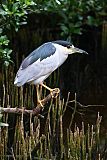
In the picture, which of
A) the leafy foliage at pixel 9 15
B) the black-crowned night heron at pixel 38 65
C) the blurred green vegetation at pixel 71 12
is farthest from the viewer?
the blurred green vegetation at pixel 71 12

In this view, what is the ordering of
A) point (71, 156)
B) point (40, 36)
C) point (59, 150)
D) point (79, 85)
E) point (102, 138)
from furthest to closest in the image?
1. point (40, 36)
2. point (79, 85)
3. point (102, 138)
4. point (59, 150)
5. point (71, 156)

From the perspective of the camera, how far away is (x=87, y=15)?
257 inches

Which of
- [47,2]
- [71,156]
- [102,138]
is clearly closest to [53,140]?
[71,156]

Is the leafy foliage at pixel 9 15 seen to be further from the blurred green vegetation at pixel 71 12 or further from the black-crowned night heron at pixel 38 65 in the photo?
the black-crowned night heron at pixel 38 65

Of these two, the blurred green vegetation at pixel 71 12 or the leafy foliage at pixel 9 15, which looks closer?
the leafy foliage at pixel 9 15

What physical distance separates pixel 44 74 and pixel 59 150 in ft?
2.01

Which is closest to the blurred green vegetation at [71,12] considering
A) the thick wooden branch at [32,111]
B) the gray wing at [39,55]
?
the gray wing at [39,55]

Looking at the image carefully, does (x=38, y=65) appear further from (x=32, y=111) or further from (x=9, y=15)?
(x=9, y=15)

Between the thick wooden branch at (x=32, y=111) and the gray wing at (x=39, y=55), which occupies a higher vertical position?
the gray wing at (x=39, y=55)

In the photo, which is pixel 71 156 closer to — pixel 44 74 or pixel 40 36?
pixel 44 74

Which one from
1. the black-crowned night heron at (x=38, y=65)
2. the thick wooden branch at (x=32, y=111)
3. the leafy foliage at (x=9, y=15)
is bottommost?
the thick wooden branch at (x=32, y=111)

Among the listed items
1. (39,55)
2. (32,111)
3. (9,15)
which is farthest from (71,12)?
(32,111)

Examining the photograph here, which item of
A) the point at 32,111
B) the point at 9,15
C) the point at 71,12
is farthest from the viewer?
the point at 71,12

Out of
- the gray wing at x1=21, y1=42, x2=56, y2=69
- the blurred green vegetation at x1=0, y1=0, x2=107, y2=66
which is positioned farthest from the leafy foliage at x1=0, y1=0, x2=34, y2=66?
the gray wing at x1=21, y1=42, x2=56, y2=69
